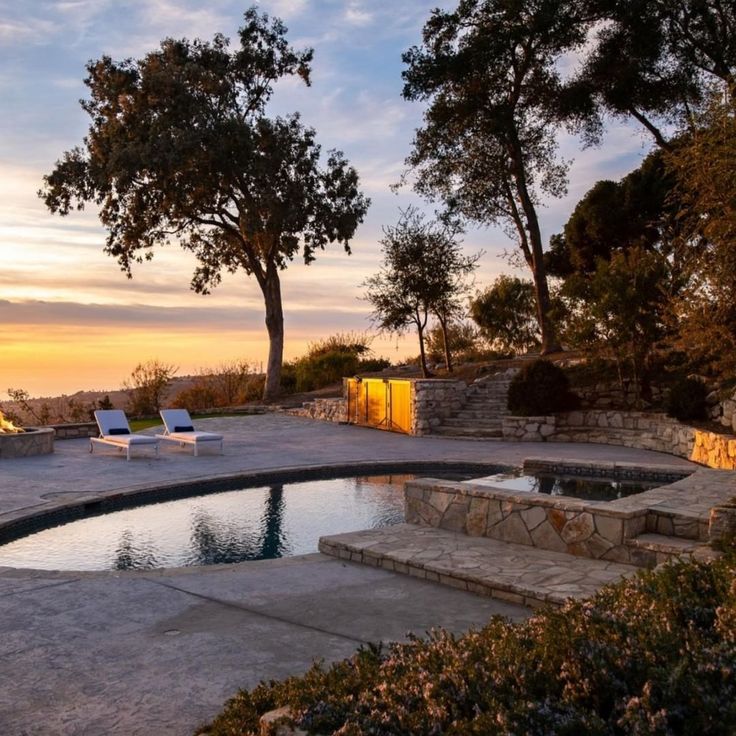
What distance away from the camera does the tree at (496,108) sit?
23641 mm

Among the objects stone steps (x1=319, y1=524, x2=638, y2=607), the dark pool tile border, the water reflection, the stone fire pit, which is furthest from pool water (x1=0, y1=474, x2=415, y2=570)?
the stone fire pit

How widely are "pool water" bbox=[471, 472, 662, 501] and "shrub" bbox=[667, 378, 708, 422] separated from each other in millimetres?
4088

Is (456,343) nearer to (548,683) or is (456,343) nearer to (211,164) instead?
(211,164)

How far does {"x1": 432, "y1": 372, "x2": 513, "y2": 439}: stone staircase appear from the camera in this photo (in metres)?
18.0

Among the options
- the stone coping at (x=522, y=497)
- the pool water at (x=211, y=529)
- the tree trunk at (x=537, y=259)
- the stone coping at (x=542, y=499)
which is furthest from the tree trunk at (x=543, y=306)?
the stone coping at (x=522, y=497)

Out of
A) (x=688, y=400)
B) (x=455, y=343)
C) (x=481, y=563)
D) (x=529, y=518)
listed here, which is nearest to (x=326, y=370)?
(x=455, y=343)

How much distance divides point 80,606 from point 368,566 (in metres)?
2.39

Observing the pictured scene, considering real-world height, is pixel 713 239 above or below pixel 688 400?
above

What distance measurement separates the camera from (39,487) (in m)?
10.9

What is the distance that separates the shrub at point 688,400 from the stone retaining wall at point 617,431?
24 cm

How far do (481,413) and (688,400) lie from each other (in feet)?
16.8

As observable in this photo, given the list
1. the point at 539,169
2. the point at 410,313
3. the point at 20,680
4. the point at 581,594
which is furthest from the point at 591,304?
the point at 20,680

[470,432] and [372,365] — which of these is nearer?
[470,432]

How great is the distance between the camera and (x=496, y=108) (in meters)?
23.8
